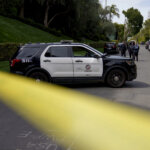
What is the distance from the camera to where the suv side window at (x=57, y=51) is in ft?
35.5

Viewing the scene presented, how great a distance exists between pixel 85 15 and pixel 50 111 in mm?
43769

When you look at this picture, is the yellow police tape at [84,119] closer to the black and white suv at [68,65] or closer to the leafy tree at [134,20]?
the black and white suv at [68,65]

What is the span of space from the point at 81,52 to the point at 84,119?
517 centimetres

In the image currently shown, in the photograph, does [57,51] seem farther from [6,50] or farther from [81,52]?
[6,50]

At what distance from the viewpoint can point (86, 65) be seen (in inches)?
426

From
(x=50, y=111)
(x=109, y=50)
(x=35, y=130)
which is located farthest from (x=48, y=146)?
(x=109, y=50)

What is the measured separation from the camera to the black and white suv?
10.7 metres

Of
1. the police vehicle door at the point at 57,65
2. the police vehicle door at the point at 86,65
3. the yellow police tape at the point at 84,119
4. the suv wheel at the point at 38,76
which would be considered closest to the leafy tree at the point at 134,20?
the police vehicle door at the point at 86,65

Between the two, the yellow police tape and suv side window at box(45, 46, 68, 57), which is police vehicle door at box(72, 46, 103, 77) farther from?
the yellow police tape

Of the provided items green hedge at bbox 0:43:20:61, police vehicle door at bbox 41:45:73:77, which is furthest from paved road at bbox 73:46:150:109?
green hedge at bbox 0:43:20:61

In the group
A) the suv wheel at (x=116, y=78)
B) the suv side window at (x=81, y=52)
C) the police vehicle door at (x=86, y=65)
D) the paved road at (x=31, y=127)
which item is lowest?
the paved road at (x=31, y=127)

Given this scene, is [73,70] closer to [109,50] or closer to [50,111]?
[50,111]

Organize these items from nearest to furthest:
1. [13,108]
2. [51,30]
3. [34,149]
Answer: [34,149]
[13,108]
[51,30]

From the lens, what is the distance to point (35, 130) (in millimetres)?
5598
